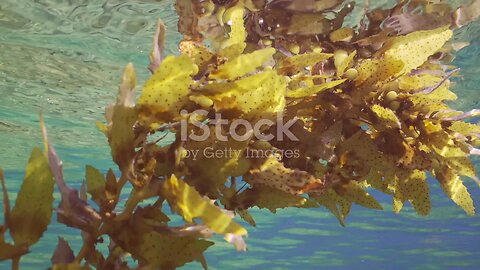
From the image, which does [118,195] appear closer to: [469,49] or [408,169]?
[408,169]

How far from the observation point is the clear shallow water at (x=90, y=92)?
20.4ft

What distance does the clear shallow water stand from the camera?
245 inches

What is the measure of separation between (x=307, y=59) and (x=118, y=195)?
1.11 m

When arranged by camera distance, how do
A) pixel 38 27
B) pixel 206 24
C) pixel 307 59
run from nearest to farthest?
pixel 307 59, pixel 206 24, pixel 38 27

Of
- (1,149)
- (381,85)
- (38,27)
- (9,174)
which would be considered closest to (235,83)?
(381,85)

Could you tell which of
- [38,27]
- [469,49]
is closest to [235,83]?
[38,27]

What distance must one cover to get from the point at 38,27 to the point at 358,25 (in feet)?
18.0

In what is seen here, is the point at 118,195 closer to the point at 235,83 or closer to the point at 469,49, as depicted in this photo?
the point at 235,83

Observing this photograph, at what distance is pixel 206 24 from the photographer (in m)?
3.33

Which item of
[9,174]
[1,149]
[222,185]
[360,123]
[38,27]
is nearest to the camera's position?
[222,185]

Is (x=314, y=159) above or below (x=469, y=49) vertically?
below

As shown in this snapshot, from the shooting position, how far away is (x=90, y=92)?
9.17 meters

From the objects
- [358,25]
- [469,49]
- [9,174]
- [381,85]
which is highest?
[469,49]

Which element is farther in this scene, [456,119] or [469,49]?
[469,49]
